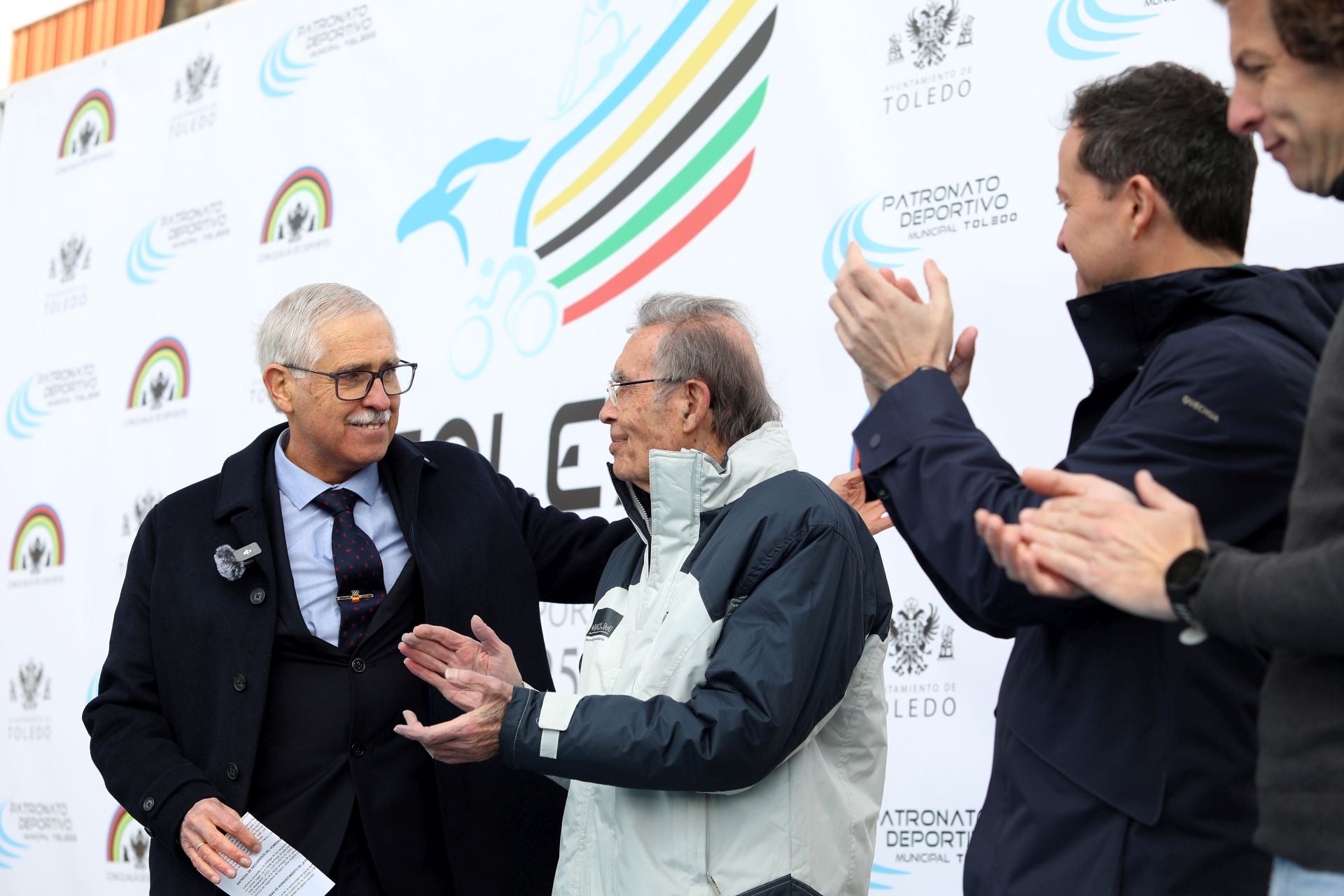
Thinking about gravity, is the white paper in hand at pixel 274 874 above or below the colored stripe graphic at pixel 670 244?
below

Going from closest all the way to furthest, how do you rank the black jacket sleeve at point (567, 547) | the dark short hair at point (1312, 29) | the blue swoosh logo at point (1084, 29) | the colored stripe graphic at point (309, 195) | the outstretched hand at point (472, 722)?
the dark short hair at point (1312, 29)
the outstretched hand at point (472, 722)
the black jacket sleeve at point (567, 547)
the blue swoosh logo at point (1084, 29)
the colored stripe graphic at point (309, 195)

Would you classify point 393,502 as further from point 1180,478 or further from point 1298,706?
point 1298,706

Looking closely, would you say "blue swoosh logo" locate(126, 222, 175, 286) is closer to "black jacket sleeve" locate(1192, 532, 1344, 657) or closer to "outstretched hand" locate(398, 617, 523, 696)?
"outstretched hand" locate(398, 617, 523, 696)

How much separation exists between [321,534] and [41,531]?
131 inches

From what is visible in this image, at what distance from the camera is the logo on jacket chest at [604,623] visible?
2186mm

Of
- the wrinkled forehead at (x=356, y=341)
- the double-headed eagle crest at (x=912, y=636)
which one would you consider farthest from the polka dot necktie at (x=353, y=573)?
the double-headed eagle crest at (x=912, y=636)

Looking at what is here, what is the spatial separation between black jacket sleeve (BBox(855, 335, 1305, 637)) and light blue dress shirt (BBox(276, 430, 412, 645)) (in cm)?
132

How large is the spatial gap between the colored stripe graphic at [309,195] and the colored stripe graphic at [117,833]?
6.76 ft

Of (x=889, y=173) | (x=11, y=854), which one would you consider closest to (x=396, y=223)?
(x=889, y=173)

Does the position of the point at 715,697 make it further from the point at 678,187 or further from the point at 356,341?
the point at 678,187

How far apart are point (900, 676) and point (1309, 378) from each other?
183 cm

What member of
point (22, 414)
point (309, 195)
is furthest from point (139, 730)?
point (22, 414)

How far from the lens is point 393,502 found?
264 cm

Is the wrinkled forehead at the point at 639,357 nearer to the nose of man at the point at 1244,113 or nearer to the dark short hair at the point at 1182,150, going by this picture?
the dark short hair at the point at 1182,150
